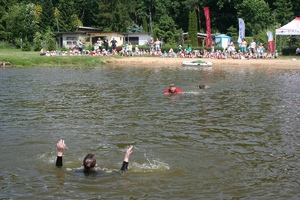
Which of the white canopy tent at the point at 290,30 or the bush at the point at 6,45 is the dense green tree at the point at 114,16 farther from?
the white canopy tent at the point at 290,30

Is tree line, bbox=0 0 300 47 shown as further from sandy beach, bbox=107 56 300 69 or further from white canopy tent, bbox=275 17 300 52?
white canopy tent, bbox=275 17 300 52

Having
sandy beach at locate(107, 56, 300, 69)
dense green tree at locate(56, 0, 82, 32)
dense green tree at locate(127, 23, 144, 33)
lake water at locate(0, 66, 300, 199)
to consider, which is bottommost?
lake water at locate(0, 66, 300, 199)

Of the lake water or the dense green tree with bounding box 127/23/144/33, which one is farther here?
the dense green tree with bounding box 127/23/144/33

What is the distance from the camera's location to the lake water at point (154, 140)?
31.1 feet

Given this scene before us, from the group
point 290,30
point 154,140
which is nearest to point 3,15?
point 290,30

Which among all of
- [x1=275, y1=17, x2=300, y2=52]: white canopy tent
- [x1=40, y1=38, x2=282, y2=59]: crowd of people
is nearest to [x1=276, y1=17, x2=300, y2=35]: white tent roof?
[x1=275, y1=17, x2=300, y2=52]: white canopy tent

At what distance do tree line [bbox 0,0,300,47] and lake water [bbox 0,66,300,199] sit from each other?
37944 millimetres

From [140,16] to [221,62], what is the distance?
47.9 metres

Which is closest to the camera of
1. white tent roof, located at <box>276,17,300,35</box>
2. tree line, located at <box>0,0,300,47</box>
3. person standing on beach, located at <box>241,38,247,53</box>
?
white tent roof, located at <box>276,17,300,35</box>

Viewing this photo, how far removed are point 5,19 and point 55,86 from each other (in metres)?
52.3

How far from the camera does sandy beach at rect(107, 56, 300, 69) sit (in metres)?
39.8

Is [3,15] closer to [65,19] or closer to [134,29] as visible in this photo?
[65,19]

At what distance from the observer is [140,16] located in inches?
3457

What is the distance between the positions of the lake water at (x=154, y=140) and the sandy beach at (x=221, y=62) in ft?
47.8
